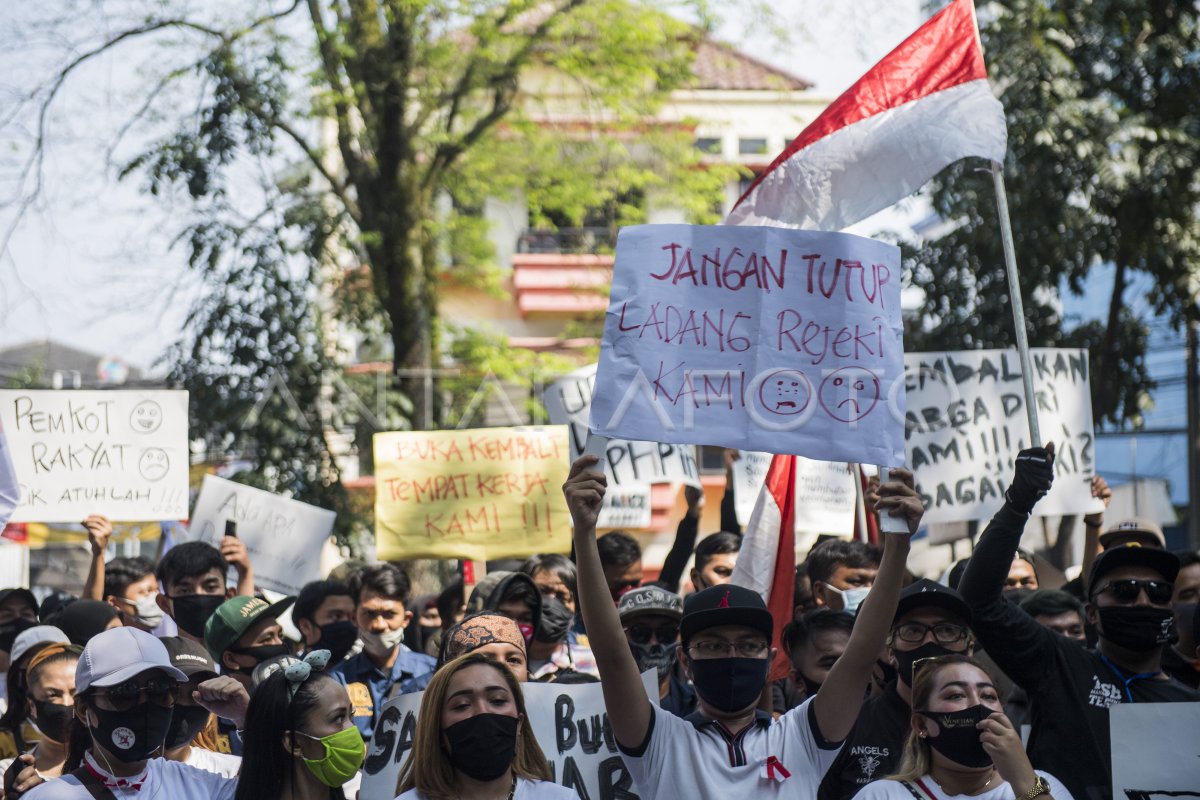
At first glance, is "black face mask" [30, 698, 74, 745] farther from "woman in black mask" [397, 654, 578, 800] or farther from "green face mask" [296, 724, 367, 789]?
"woman in black mask" [397, 654, 578, 800]

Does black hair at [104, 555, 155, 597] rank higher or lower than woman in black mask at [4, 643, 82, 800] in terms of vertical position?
higher

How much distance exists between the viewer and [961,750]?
3.89 metres

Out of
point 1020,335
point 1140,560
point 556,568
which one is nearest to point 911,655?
point 1140,560

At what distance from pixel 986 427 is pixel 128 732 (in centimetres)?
506

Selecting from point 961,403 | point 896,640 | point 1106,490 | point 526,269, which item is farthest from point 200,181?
point 526,269

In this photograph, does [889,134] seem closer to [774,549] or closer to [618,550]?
[774,549]

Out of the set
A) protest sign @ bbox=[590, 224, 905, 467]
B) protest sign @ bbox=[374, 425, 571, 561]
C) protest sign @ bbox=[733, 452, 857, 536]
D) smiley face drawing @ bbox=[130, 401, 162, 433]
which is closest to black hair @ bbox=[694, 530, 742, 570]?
protest sign @ bbox=[374, 425, 571, 561]

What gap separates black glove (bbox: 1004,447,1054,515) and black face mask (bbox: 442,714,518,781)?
1.79 meters

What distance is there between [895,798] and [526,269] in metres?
26.5

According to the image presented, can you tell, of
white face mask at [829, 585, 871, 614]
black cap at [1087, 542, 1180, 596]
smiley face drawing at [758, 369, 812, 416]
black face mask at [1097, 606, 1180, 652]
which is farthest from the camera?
white face mask at [829, 585, 871, 614]

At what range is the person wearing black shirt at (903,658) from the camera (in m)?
4.56

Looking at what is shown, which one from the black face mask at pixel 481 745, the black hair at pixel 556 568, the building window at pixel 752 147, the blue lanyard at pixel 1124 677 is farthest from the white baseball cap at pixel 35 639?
the building window at pixel 752 147

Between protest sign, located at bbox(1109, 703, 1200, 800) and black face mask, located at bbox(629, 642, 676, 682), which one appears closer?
protest sign, located at bbox(1109, 703, 1200, 800)

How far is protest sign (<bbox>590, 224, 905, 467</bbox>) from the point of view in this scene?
14.2 ft
